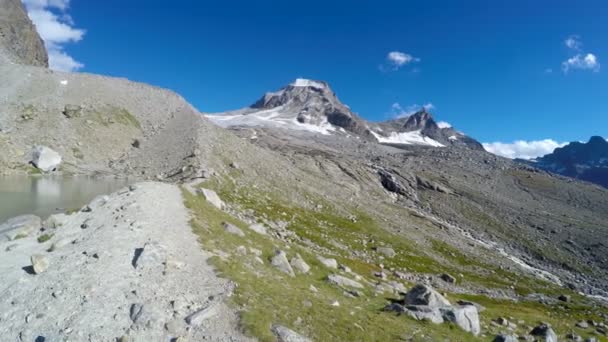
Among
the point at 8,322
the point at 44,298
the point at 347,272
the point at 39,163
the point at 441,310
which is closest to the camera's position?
the point at 8,322

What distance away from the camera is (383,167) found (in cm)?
18725

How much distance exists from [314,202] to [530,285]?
53.5 meters

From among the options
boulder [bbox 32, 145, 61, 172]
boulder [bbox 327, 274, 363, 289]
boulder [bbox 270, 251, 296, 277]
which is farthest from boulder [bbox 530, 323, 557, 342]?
boulder [bbox 32, 145, 61, 172]

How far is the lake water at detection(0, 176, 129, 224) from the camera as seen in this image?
4128cm

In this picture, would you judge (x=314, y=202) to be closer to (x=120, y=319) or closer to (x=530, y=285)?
(x=530, y=285)

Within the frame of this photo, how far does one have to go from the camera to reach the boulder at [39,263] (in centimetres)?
2031

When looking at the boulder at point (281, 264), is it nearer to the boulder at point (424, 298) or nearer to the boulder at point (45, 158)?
the boulder at point (424, 298)

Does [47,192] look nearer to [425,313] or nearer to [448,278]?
[425,313]

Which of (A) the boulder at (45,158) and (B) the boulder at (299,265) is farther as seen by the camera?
(A) the boulder at (45,158)

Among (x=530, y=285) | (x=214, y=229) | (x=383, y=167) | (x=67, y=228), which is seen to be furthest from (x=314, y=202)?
(x=383, y=167)

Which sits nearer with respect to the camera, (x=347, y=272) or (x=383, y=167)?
(x=347, y=272)

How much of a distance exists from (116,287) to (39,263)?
5653 mm

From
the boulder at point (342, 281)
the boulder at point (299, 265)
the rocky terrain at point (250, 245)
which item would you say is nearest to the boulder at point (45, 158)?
the rocky terrain at point (250, 245)

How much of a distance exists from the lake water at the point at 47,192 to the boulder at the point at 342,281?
29866 millimetres
